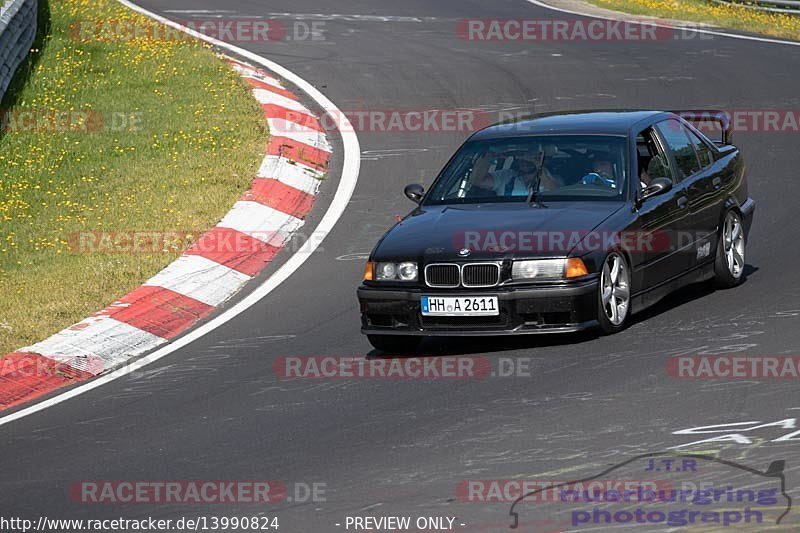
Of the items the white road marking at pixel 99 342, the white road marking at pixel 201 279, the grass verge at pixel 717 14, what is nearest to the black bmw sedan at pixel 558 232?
the white road marking at pixel 99 342

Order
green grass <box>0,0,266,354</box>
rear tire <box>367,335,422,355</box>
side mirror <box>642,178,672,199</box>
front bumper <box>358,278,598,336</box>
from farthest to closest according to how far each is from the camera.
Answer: green grass <box>0,0,266,354</box> → side mirror <box>642,178,672,199</box> → rear tire <box>367,335,422,355</box> → front bumper <box>358,278,598,336</box>

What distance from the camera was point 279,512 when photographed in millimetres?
6203

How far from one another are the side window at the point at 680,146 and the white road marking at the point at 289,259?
333 cm

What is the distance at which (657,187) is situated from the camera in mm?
9602

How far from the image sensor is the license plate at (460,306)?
28.9 ft

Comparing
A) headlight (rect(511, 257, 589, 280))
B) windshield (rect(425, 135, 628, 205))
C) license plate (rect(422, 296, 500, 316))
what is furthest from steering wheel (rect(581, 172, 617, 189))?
license plate (rect(422, 296, 500, 316))

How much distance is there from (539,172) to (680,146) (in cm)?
137

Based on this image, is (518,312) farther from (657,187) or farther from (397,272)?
(657,187)

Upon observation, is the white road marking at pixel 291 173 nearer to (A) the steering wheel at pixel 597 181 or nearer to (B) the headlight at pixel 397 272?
(A) the steering wheel at pixel 597 181

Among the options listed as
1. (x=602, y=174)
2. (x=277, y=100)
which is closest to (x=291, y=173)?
(x=277, y=100)

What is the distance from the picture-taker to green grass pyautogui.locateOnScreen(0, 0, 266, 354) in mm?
11500

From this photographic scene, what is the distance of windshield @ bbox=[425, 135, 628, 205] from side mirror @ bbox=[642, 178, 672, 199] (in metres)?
0.17

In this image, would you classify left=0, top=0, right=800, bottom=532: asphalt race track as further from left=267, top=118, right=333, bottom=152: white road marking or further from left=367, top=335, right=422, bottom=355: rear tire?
left=267, top=118, right=333, bottom=152: white road marking

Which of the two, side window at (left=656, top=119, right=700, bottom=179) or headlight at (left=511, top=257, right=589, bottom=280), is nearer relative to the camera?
headlight at (left=511, top=257, right=589, bottom=280)
